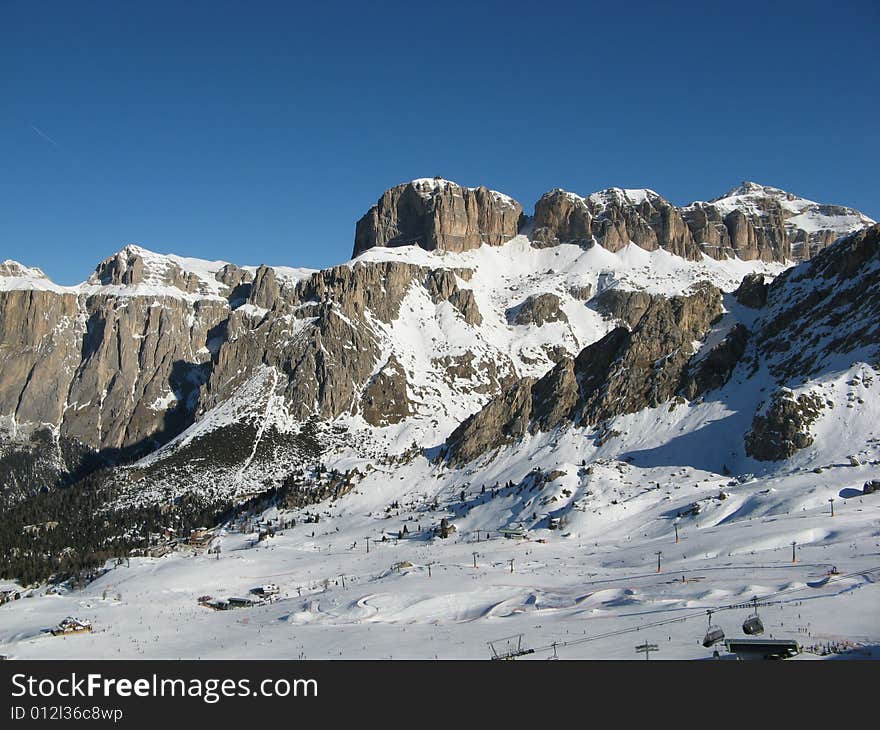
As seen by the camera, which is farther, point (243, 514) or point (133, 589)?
point (243, 514)

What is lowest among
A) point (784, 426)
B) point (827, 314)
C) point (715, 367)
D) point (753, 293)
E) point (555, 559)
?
point (555, 559)

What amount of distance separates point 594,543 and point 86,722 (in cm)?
8357

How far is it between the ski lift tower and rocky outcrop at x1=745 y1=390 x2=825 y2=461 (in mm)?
80164

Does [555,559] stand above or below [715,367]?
below

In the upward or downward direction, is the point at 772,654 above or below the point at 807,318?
below

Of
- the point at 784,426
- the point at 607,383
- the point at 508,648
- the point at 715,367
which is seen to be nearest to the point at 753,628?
the point at 508,648

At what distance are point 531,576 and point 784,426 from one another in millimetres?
56807

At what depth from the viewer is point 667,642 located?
4434cm

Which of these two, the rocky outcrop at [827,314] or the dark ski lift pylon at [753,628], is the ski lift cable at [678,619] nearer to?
the dark ski lift pylon at [753,628]

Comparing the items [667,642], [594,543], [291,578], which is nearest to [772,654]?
[667,642]

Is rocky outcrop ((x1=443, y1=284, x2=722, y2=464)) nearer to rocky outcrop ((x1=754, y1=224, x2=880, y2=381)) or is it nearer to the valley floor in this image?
rocky outcrop ((x1=754, y1=224, x2=880, y2=381))

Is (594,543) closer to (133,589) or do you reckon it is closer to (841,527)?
(841,527)

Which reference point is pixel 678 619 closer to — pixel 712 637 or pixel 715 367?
pixel 712 637

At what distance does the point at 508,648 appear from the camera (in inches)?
1969
